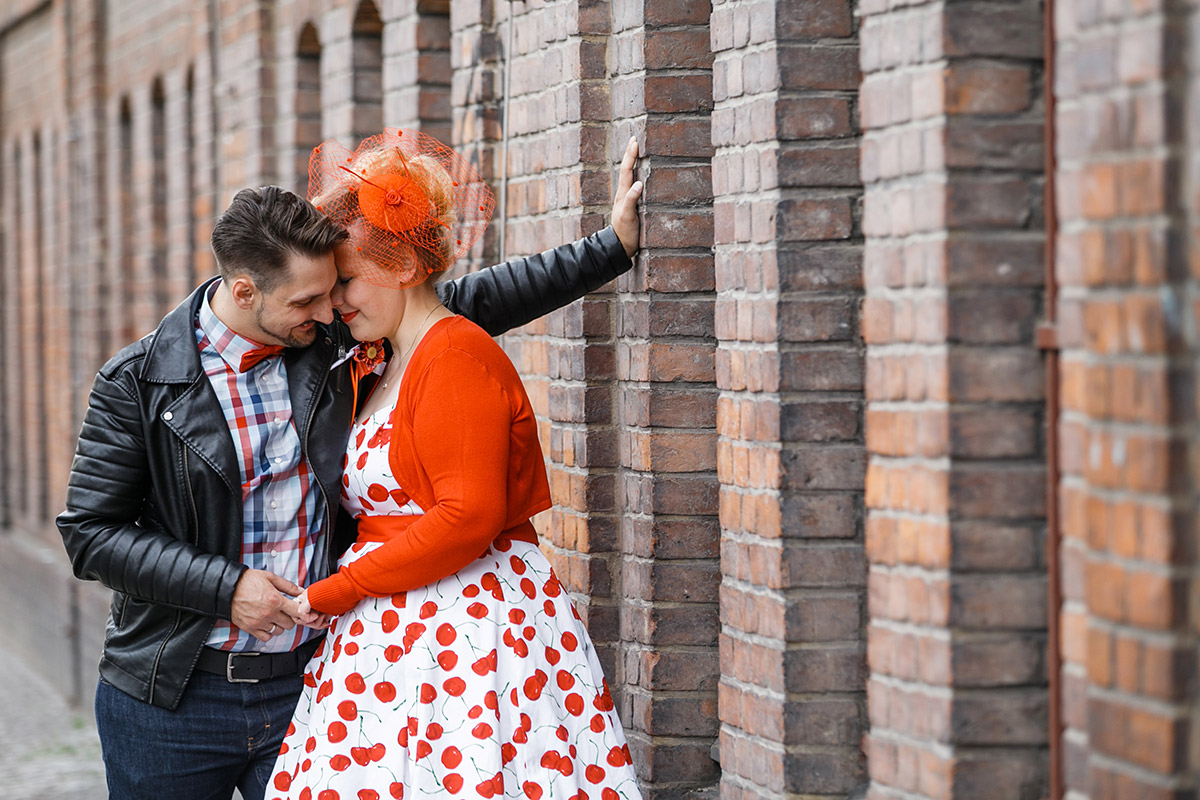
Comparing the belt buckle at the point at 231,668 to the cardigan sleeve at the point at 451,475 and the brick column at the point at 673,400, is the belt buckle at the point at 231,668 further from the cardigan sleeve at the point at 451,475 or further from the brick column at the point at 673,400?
the brick column at the point at 673,400

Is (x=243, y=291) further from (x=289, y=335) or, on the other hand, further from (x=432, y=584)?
(x=432, y=584)

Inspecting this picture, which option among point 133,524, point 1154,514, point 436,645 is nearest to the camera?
point 1154,514

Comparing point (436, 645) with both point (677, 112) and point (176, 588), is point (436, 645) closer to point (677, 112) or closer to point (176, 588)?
point (176, 588)

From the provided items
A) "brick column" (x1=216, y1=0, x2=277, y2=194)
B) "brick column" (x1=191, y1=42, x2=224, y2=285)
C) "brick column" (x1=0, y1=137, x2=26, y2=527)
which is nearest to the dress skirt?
"brick column" (x1=216, y1=0, x2=277, y2=194)

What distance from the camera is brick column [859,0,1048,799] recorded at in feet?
8.37

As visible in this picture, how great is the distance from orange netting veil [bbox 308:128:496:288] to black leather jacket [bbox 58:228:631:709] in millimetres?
319

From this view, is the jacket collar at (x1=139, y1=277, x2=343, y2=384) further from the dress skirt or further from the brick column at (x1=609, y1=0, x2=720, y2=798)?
the brick column at (x1=609, y1=0, x2=720, y2=798)

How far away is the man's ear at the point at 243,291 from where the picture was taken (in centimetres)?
329

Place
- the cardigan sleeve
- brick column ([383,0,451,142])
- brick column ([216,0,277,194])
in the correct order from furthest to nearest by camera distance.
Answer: brick column ([216,0,277,194]) → brick column ([383,0,451,142]) → the cardigan sleeve

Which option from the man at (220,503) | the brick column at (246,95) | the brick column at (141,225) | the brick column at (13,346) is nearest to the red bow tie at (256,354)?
the man at (220,503)

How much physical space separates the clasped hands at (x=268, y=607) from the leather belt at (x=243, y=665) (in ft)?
0.43

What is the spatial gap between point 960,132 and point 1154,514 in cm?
77

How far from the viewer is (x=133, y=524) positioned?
10.9ft

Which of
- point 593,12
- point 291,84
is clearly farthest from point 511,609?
point 291,84
